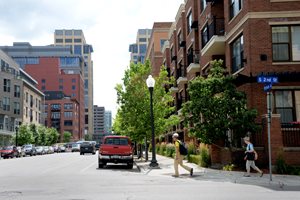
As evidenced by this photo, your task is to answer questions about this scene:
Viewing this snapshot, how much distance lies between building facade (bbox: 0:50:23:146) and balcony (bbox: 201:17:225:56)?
51343 millimetres

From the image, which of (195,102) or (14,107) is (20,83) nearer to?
(14,107)

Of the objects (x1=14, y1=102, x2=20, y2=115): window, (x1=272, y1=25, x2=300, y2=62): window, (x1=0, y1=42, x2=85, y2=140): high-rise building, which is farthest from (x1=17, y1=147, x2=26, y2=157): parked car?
(x1=0, y1=42, x2=85, y2=140): high-rise building

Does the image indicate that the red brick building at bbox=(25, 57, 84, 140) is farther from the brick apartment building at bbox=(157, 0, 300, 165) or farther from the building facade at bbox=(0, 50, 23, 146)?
the brick apartment building at bbox=(157, 0, 300, 165)

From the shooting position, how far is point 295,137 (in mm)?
19859

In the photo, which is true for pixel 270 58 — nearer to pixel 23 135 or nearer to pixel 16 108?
pixel 23 135

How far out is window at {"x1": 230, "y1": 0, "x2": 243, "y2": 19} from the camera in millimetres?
23844

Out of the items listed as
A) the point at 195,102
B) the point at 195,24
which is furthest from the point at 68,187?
the point at 195,24

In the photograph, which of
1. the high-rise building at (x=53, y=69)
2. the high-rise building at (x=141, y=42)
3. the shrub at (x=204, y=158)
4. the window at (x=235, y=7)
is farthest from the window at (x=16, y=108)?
the high-rise building at (x=141, y=42)

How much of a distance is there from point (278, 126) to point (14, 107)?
68715 mm

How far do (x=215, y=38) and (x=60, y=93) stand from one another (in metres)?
131

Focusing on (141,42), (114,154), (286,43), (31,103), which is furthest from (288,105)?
(141,42)

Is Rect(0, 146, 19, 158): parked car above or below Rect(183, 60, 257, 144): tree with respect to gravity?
below

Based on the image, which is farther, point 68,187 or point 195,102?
point 195,102

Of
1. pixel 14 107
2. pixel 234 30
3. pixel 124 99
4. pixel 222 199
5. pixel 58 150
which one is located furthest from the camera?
pixel 58 150
